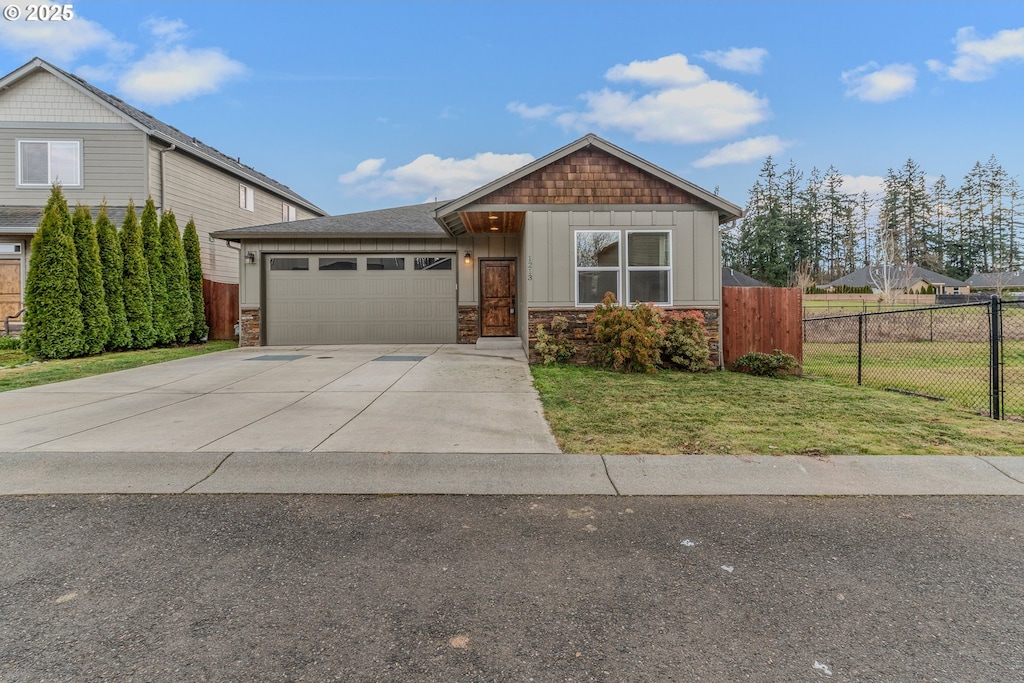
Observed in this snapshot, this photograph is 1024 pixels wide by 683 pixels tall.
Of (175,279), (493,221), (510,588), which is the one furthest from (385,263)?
(510,588)

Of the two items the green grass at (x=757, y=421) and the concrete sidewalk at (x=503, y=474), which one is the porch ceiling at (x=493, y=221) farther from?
the concrete sidewalk at (x=503, y=474)

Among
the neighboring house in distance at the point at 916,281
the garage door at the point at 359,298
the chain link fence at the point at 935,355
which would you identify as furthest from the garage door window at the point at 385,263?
the neighboring house in distance at the point at 916,281

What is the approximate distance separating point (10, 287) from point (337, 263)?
921cm

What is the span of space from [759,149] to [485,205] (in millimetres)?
51072

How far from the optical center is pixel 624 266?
10586 mm

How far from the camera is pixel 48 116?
14719 mm

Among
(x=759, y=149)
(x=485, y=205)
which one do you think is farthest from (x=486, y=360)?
(x=759, y=149)

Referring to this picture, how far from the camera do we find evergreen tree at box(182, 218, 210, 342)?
49.4 ft

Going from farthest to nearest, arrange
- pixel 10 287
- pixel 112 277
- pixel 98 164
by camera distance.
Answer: pixel 98 164
pixel 10 287
pixel 112 277

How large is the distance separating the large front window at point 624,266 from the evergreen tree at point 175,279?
10969mm

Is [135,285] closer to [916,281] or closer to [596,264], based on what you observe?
[596,264]

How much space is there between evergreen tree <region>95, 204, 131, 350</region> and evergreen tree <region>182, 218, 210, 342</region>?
2.47 meters

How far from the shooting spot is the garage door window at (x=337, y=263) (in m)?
13.9

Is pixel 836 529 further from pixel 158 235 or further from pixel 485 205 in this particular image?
pixel 158 235
